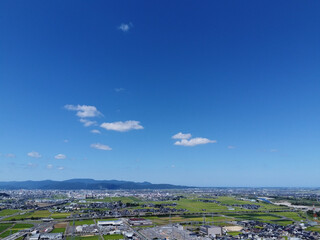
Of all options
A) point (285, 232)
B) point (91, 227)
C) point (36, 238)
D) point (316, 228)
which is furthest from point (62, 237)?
point (316, 228)

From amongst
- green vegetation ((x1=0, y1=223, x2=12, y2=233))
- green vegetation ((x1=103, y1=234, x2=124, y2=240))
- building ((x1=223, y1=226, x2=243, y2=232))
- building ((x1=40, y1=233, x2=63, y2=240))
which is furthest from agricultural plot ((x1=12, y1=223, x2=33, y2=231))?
building ((x1=223, y1=226, x2=243, y2=232))

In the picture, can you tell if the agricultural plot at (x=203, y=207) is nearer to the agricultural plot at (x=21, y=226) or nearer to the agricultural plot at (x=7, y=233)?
the agricultural plot at (x=21, y=226)

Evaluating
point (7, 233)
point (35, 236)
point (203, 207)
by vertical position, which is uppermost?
point (203, 207)

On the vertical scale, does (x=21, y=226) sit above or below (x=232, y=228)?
below

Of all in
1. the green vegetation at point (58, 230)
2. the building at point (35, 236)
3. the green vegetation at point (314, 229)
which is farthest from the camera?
the green vegetation at point (314, 229)

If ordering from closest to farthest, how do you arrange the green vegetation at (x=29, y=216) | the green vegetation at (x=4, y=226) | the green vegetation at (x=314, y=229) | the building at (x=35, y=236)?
the building at (x=35, y=236), the green vegetation at (x=314, y=229), the green vegetation at (x=4, y=226), the green vegetation at (x=29, y=216)

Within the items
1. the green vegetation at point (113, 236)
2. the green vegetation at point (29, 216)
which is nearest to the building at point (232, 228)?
the green vegetation at point (113, 236)

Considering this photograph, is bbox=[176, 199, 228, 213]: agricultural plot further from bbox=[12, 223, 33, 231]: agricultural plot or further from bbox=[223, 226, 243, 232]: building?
bbox=[12, 223, 33, 231]: agricultural plot

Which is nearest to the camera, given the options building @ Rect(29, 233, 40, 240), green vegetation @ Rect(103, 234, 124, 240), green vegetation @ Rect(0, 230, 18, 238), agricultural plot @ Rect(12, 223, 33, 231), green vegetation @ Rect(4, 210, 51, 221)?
building @ Rect(29, 233, 40, 240)

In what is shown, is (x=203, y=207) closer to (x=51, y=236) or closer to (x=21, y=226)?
(x=21, y=226)

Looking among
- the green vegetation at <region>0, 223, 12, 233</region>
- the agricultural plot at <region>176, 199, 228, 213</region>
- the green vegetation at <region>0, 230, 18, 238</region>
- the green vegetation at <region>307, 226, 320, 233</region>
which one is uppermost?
the agricultural plot at <region>176, 199, 228, 213</region>

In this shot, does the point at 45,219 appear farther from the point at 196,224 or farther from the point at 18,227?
the point at 196,224

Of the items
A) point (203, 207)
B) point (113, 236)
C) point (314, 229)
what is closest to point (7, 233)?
point (113, 236)
